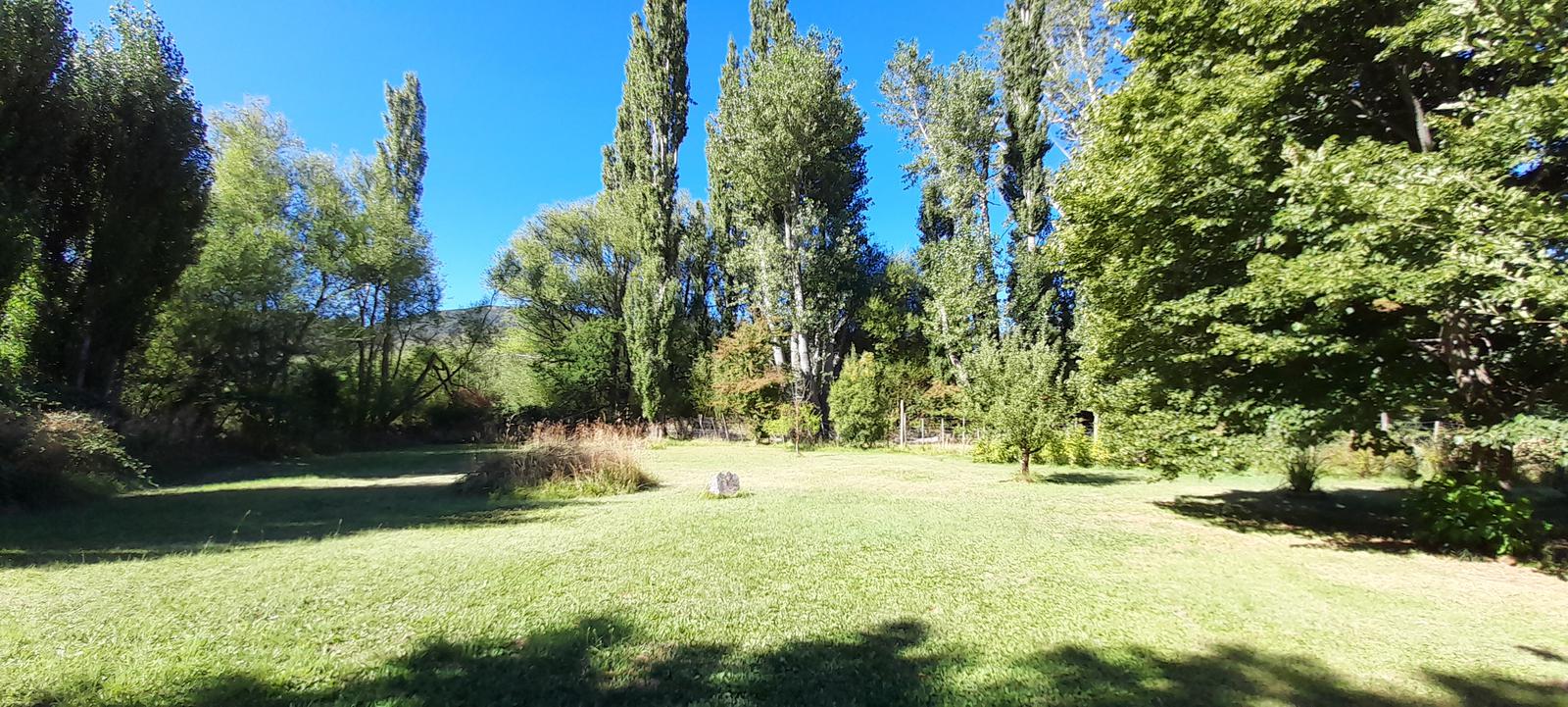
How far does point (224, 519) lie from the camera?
8.38m

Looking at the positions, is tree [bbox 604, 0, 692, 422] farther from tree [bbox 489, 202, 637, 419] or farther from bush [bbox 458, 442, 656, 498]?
bush [bbox 458, 442, 656, 498]

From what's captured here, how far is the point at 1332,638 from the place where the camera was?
407cm

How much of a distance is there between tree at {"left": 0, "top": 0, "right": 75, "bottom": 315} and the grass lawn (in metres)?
5.29

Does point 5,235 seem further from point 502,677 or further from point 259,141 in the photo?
point 259,141

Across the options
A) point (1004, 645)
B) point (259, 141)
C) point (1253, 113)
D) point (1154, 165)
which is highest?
point (259, 141)

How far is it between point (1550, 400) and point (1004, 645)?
24.2 feet

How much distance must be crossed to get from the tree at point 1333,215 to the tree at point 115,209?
19095 mm

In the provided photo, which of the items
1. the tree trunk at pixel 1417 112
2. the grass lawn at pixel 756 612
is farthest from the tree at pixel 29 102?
the tree trunk at pixel 1417 112

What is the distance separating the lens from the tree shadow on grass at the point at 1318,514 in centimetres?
762

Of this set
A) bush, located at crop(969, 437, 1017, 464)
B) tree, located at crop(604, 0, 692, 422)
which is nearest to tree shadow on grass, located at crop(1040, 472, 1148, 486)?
bush, located at crop(969, 437, 1017, 464)

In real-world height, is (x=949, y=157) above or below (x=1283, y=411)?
above

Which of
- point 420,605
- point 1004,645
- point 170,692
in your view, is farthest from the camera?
point 420,605

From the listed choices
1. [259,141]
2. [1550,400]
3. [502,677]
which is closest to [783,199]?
[259,141]

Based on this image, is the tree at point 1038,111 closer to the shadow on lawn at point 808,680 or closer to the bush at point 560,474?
the bush at point 560,474
